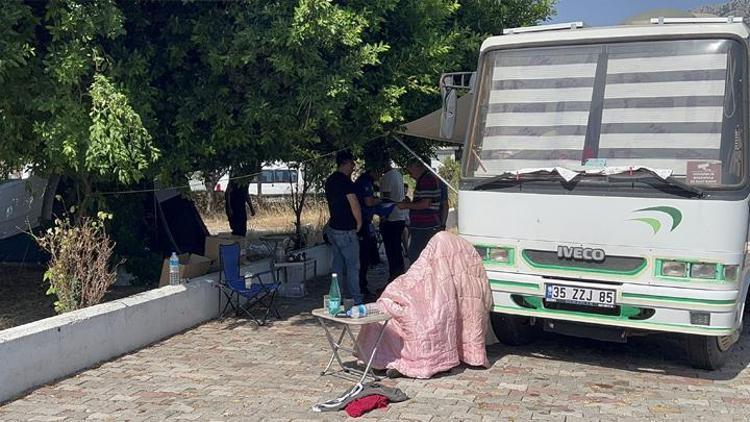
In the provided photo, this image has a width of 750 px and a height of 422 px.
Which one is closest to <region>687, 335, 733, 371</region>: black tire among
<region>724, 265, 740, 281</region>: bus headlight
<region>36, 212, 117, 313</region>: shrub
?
<region>724, 265, 740, 281</region>: bus headlight

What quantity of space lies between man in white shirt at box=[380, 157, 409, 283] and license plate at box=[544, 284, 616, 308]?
4218 mm

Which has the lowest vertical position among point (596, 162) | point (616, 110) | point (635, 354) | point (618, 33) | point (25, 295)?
point (635, 354)

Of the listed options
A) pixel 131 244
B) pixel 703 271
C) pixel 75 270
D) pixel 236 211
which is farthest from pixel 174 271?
pixel 703 271

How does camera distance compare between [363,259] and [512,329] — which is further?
[363,259]

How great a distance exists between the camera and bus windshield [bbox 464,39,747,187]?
19.9 feet

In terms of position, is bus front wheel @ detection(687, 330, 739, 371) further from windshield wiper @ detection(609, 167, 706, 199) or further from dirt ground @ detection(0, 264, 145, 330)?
dirt ground @ detection(0, 264, 145, 330)

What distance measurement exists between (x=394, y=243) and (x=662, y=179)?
5.13 m

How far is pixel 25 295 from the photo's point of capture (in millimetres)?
9844

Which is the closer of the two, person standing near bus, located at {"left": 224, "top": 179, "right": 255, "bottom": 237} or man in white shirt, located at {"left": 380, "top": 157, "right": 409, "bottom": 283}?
man in white shirt, located at {"left": 380, "top": 157, "right": 409, "bottom": 283}

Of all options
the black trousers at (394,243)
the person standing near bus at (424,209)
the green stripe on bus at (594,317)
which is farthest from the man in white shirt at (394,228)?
the green stripe on bus at (594,317)

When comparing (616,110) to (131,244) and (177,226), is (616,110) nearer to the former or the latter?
(131,244)

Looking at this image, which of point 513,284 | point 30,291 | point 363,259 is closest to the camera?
point 513,284

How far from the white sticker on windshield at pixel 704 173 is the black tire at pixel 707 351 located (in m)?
1.43

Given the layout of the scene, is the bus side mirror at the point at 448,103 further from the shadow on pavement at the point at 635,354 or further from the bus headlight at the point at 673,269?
the bus headlight at the point at 673,269
